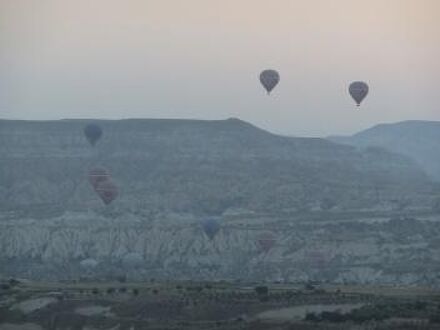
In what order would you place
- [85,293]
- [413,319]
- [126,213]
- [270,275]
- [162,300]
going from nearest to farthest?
[413,319], [162,300], [85,293], [270,275], [126,213]

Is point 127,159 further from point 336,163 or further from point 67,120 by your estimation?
point 336,163

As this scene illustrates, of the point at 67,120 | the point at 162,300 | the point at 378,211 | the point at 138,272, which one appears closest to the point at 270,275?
the point at 138,272

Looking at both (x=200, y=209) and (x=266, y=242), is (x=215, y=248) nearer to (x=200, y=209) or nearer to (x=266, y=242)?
(x=266, y=242)

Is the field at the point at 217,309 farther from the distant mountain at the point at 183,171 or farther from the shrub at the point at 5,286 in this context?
the distant mountain at the point at 183,171

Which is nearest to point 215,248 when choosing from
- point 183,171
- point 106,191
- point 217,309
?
point 106,191

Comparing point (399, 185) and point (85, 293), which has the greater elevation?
point (399, 185)
